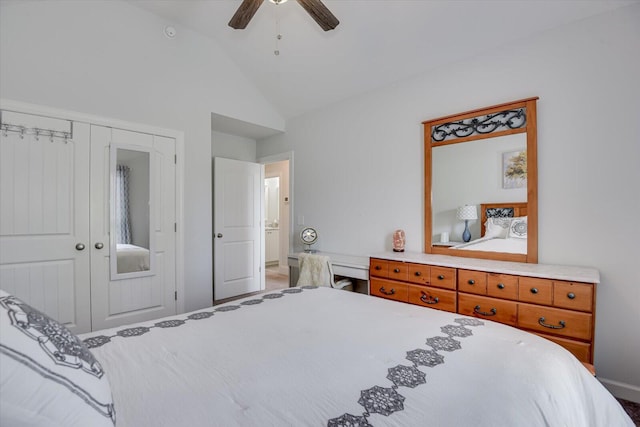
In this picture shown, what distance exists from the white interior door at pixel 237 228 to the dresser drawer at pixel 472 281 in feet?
10.2

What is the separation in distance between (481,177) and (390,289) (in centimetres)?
127

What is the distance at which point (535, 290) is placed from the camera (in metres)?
2.06

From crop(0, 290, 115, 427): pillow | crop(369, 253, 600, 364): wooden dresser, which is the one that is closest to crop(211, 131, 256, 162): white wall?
crop(369, 253, 600, 364): wooden dresser

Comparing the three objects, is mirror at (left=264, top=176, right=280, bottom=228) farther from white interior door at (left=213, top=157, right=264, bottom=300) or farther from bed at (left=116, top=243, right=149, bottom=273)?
bed at (left=116, top=243, right=149, bottom=273)

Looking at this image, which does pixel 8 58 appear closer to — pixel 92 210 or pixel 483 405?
pixel 92 210

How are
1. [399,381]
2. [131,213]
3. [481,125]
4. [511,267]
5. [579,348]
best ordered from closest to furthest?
1. [399,381]
2. [579,348]
3. [511,267]
4. [481,125]
5. [131,213]

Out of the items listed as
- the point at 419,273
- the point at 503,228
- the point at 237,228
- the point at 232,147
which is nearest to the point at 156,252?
the point at 237,228

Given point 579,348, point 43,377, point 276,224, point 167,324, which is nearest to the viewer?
point 43,377

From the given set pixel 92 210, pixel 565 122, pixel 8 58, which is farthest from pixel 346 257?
pixel 8 58

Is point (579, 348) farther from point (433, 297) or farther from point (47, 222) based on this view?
point (47, 222)

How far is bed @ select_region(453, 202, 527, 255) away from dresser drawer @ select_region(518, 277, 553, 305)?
475 millimetres

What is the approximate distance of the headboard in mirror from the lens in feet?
8.05

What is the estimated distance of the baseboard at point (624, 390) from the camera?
2.05m

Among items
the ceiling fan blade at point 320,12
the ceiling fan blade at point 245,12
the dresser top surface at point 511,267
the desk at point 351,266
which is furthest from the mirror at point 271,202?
the ceiling fan blade at point 320,12
